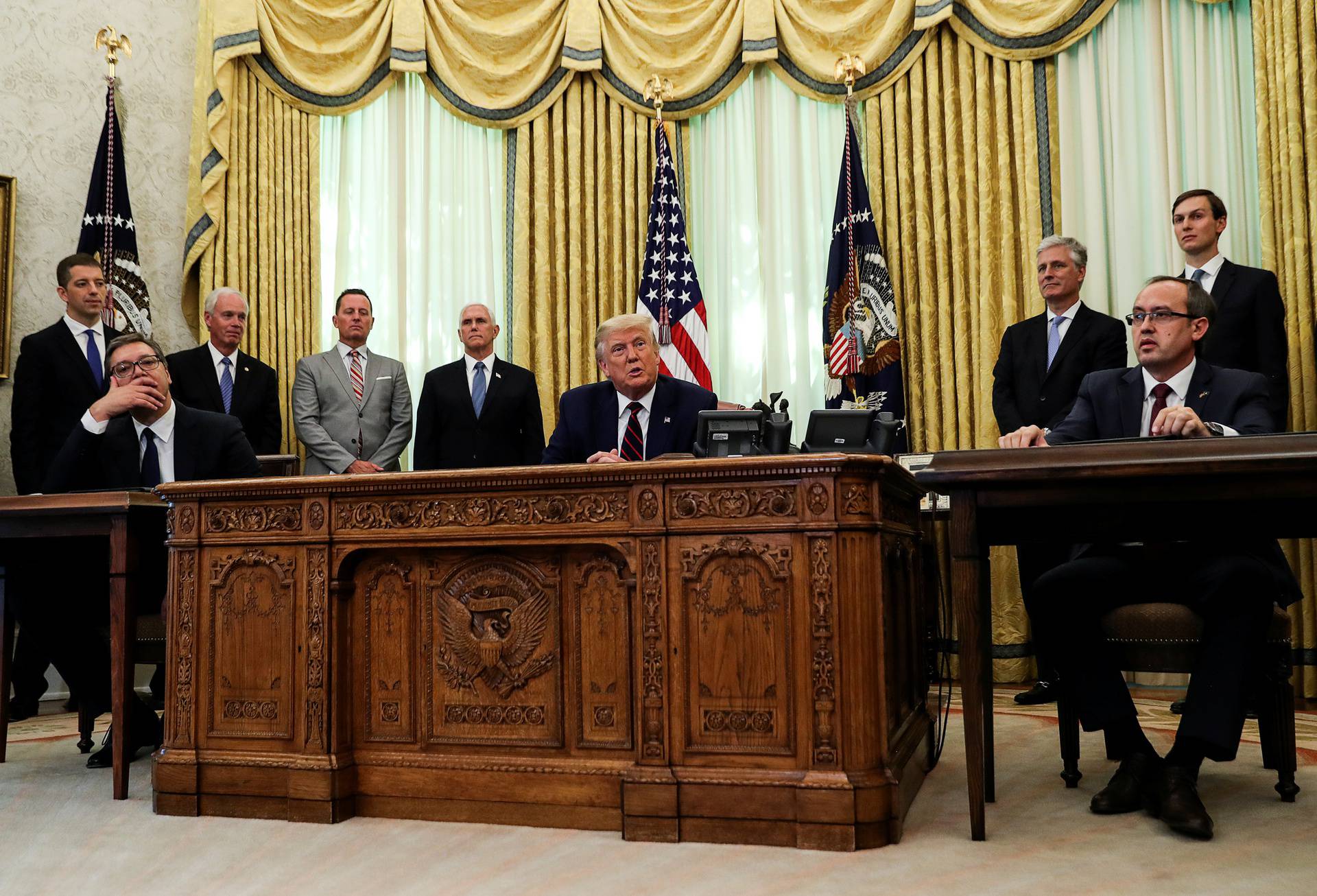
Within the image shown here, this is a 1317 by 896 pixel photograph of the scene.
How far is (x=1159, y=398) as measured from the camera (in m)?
3.45

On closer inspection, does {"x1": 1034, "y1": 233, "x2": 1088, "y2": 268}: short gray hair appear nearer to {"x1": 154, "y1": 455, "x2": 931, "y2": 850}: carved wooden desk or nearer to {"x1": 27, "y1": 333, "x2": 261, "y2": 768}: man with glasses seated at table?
{"x1": 154, "y1": 455, "x2": 931, "y2": 850}: carved wooden desk

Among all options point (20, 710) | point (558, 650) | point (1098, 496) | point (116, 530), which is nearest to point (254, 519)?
point (116, 530)

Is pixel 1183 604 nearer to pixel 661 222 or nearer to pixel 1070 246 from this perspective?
pixel 1070 246

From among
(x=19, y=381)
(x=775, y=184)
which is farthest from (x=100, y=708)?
(x=775, y=184)

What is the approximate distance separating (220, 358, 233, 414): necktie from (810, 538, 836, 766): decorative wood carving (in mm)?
3852

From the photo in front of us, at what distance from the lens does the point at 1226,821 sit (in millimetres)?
2836

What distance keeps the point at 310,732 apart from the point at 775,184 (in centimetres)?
426

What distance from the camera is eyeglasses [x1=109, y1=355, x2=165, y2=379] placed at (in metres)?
3.93

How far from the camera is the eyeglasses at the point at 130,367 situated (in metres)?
3.93

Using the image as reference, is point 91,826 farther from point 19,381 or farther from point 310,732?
point 19,381

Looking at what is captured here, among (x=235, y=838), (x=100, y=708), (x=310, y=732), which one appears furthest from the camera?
(x=100, y=708)

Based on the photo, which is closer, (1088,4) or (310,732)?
(310,732)

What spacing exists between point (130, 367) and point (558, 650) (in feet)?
6.45

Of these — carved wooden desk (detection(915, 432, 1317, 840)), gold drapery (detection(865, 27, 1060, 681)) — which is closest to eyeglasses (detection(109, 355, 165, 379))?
carved wooden desk (detection(915, 432, 1317, 840))
